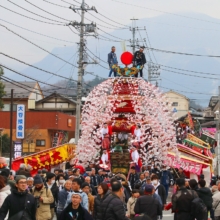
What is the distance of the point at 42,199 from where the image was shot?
13.0 m

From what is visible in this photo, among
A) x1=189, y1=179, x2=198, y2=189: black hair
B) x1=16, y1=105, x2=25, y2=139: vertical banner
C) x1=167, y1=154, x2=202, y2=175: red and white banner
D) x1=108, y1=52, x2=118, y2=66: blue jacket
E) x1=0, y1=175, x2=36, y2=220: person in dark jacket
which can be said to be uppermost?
x1=108, y1=52, x2=118, y2=66: blue jacket

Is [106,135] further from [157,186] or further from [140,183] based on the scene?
[157,186]

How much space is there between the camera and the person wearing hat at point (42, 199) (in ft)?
42.9

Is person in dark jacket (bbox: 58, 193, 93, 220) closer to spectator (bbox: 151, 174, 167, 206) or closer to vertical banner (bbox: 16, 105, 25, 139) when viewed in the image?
spectator (bbox: 151, 174, 167, 206)

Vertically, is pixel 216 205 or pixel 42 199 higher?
pixel 42 199

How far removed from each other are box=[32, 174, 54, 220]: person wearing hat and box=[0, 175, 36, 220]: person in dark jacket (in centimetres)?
254

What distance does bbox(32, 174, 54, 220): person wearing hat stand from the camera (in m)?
13.1

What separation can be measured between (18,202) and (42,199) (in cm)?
280

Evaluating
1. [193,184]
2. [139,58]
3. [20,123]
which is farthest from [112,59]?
[193,184]

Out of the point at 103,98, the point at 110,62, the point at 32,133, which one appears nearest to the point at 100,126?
the point at 103,98


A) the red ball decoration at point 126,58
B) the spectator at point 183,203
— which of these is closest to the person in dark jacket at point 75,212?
the spectator at point 183,203

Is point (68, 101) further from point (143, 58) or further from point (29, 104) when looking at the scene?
point (143, 58)

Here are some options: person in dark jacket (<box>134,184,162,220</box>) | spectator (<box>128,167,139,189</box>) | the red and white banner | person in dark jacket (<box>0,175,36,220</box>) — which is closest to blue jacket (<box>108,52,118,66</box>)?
the red and white banner

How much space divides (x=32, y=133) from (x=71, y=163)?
2719 cm
